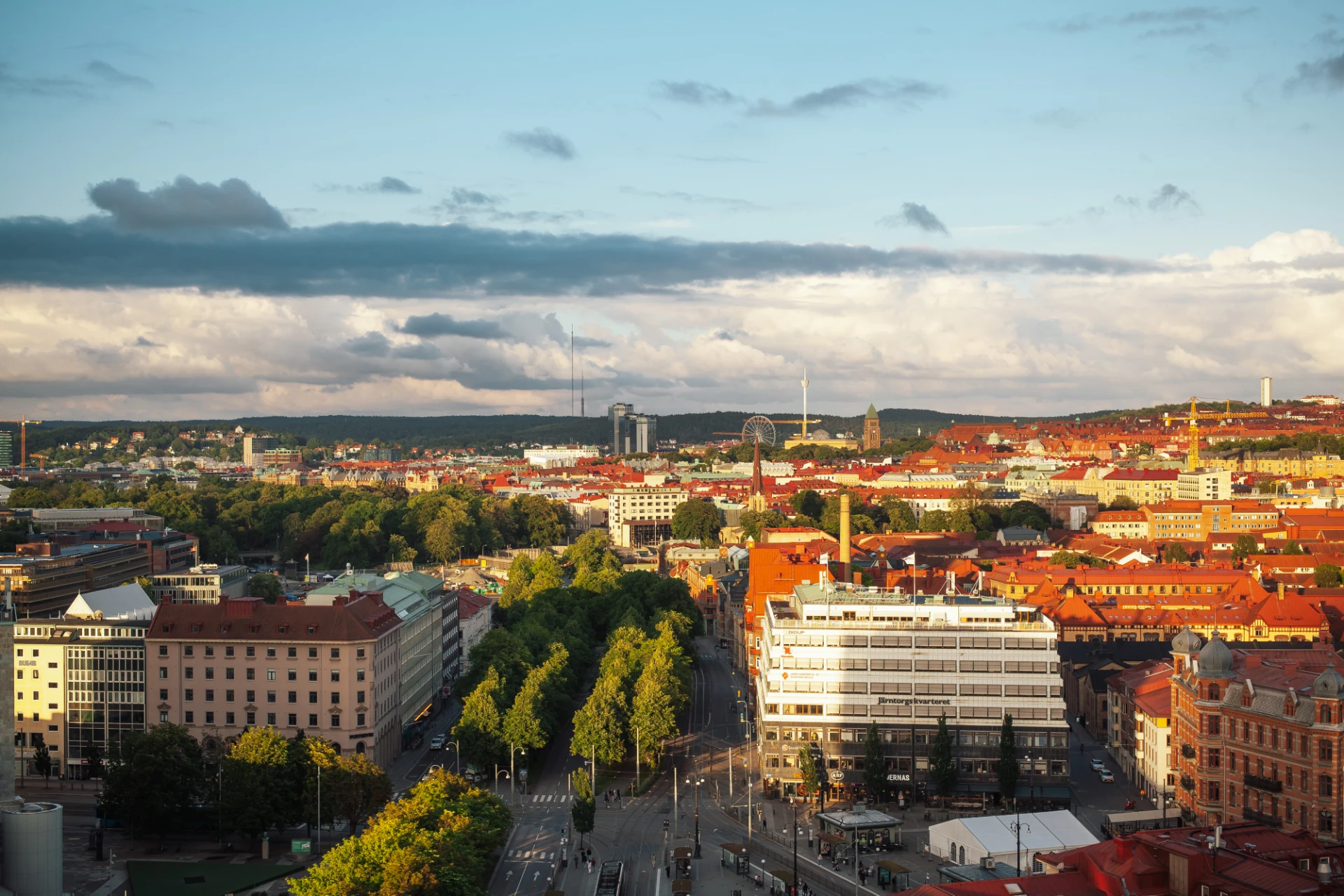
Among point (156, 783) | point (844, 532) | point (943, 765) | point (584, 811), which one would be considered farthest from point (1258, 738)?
point (844, 532)

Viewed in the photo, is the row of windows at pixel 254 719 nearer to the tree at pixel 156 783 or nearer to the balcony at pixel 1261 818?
the tree at pixel 156 783

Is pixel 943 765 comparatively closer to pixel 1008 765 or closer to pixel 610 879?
pixel 1008 765

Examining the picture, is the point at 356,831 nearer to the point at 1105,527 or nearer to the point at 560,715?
the point at 560,715

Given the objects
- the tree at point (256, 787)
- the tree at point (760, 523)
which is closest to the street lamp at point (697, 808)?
the tree at point (256, 787)

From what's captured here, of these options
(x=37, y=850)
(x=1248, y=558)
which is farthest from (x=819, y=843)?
Answer: (x=1248, y=558)

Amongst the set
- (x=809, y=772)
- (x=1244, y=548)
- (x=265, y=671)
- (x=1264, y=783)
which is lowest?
(x=809, y=772)
